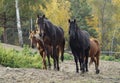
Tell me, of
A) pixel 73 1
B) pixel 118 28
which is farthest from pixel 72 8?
pixel 118 28

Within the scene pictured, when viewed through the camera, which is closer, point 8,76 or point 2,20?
point 8,76

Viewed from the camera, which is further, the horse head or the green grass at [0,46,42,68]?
the green grass at [0,46,42,68]

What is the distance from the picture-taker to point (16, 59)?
13.8 metres

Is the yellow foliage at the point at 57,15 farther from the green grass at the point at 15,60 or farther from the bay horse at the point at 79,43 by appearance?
the bay horse at the point at 79,43

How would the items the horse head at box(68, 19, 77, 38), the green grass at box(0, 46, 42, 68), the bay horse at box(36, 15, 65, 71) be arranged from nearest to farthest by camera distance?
the horse head at box(68, 19, 77, 38) → the bay horse at box(36, 15, 65, 71) → the green grass at box(0, 46, 42, 68)

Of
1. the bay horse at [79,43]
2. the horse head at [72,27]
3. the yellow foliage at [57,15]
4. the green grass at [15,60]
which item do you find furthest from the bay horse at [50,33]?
the yellow foliage at [57,15]

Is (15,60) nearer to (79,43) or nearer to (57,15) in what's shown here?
(79,43)

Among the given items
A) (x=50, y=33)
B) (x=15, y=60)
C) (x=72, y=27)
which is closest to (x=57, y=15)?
(x=15, y=60)

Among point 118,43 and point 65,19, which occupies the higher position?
point 65,19

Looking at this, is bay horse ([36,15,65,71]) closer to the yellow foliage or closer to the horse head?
the horse head

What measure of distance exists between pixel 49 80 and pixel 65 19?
4227cm

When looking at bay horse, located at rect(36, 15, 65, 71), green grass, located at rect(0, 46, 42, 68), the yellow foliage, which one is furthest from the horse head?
the yellow foliage

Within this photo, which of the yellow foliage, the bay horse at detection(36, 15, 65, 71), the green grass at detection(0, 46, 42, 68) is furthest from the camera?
the yellow foliage

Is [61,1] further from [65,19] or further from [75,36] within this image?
[75,36]
